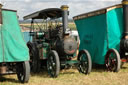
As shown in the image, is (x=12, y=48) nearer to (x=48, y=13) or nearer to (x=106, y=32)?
(x=48, y=13)

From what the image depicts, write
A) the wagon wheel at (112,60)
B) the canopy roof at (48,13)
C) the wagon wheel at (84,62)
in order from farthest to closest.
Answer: the canopy roof at (48,13) → the wagon wheel at (112,60) → the wagon wheel at (84,62)

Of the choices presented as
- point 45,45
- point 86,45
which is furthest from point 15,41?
point 86,45

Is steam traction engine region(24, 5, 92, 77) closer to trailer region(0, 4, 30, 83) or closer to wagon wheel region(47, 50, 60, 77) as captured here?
wagon wheel region(47, 50, 60, 77)

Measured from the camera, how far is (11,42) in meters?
6.23

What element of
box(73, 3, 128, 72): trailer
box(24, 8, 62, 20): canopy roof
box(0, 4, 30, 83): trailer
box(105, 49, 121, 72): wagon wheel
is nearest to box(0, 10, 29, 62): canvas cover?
box(0, 4, 30, 83): trailer

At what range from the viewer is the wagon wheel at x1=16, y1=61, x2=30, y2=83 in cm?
603

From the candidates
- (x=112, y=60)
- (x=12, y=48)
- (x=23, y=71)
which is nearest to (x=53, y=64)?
(x=23, y=71)

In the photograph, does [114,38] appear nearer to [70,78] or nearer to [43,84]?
[70,78]

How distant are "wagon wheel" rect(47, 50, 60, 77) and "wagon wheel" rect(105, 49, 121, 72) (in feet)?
7.27

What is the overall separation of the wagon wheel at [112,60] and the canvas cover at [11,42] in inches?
133

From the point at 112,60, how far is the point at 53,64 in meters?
2.35

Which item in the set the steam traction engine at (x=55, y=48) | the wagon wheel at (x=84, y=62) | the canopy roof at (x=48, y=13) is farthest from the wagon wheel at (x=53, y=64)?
the canopy roof at (x=48, y=13)

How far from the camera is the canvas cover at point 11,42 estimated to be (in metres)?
6.07

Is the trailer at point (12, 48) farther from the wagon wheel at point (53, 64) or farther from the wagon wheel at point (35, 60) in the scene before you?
the wagon wheel at point (35, 60)
